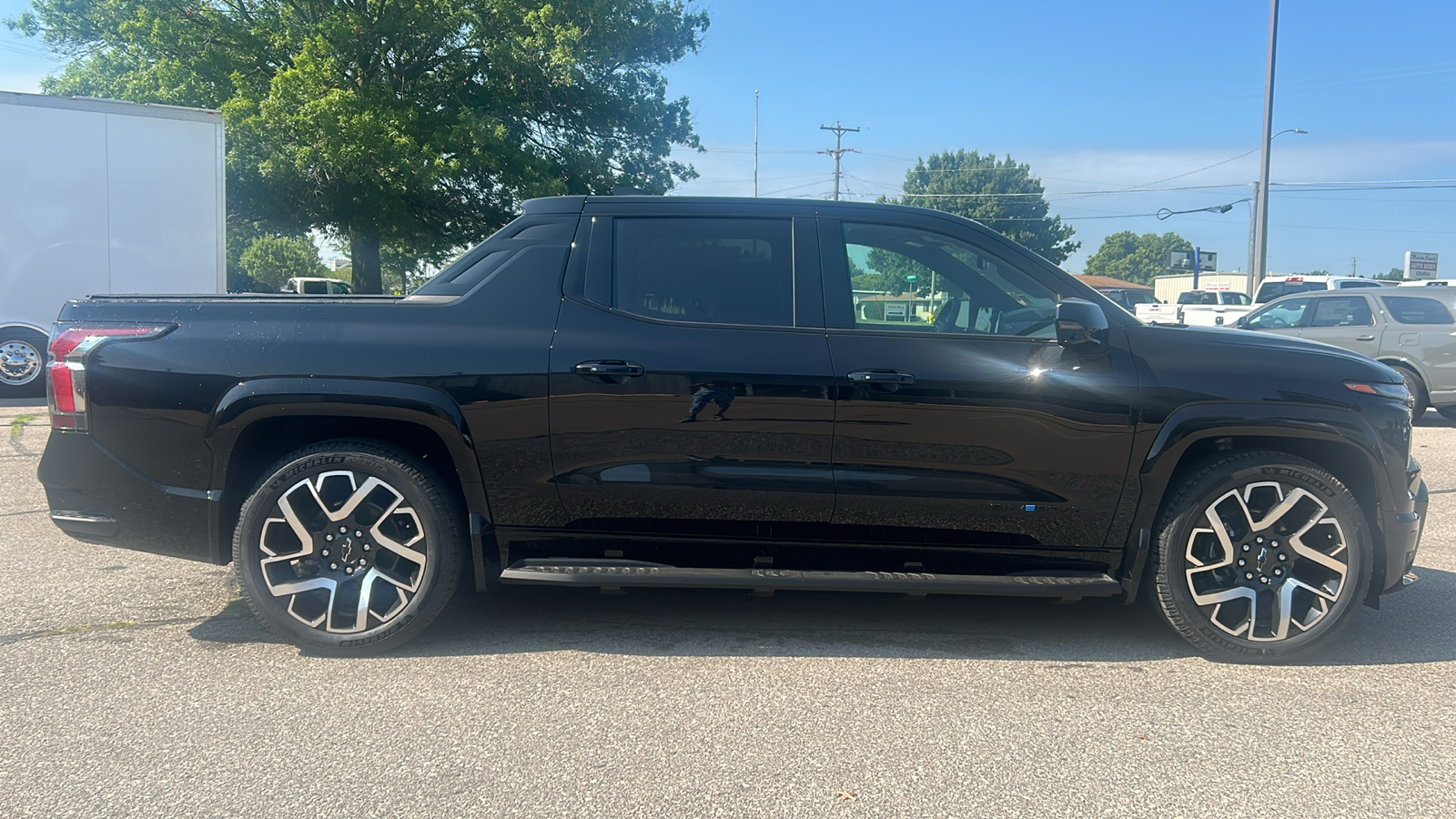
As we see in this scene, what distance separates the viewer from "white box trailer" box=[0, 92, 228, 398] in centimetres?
1171

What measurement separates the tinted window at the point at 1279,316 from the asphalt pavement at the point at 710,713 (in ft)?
32.5

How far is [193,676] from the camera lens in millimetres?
3701

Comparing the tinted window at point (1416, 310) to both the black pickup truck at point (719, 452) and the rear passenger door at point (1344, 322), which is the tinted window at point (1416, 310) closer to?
the rear passenger door at point (1344, 322)

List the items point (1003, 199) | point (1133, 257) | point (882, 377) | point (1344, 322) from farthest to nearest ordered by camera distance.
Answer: point (1133, 257) < point (1003, 199) < point (1344, 322) < point (882, 377)

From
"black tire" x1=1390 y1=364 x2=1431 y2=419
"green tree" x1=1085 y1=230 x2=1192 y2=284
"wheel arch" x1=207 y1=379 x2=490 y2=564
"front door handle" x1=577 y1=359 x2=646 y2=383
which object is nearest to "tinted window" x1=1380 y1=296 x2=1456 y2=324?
"black tire" x1=1390 y1=364 x2=1431 y2=419

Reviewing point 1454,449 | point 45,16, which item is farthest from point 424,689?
point 45,16

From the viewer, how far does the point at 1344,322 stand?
1280 centimetres

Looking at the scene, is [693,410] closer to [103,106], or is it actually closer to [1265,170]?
[103,106]

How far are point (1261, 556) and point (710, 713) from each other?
7.46ft

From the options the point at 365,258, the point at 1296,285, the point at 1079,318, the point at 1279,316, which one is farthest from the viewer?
the point at 1296,285

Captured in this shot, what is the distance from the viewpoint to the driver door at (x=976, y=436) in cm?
381

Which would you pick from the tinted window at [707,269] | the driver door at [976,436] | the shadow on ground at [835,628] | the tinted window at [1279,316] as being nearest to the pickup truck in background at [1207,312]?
the tinted window at [1279,316]

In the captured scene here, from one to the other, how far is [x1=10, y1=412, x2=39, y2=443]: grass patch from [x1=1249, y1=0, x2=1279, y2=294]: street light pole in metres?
24.4

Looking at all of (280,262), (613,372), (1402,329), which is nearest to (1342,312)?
(1402,329)
